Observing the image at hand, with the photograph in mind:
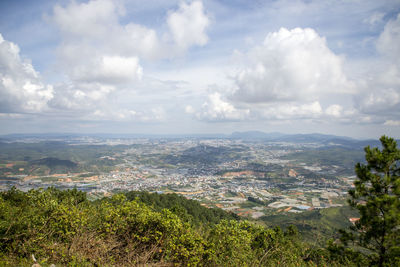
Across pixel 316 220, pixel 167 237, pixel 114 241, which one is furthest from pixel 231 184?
pixel 114 241

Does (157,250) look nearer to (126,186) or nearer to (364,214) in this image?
(364,214)

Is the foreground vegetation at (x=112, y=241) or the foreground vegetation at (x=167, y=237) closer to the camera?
the foreground vegetation at (x=167, y=237)

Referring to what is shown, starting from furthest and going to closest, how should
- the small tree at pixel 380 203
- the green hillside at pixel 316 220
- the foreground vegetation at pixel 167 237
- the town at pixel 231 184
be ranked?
the town at pixel 231 184, the green hillside at pixel 316 220, the foreground vegetation at pixel 167 237, the small tree at pixel 380 203

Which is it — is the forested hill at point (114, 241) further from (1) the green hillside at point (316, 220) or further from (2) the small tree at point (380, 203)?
(1) the green hillside at point (316, 220)

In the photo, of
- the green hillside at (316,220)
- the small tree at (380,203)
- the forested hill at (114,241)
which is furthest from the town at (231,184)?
the small tree at (380,203)

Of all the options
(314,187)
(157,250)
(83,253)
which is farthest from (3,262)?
(314,187)

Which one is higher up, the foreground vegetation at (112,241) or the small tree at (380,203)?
the small tree at (380,203)

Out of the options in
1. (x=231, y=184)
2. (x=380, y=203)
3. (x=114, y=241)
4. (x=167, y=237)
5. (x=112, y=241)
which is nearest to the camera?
(x=380, y=203)

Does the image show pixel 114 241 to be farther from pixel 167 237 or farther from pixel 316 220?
pixel 316 220

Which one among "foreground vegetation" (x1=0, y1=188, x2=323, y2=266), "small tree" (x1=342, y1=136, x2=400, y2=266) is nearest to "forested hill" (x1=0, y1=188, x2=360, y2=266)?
"foreground vegetation" (x1=0, y1=188, x2=323, y2=266)
